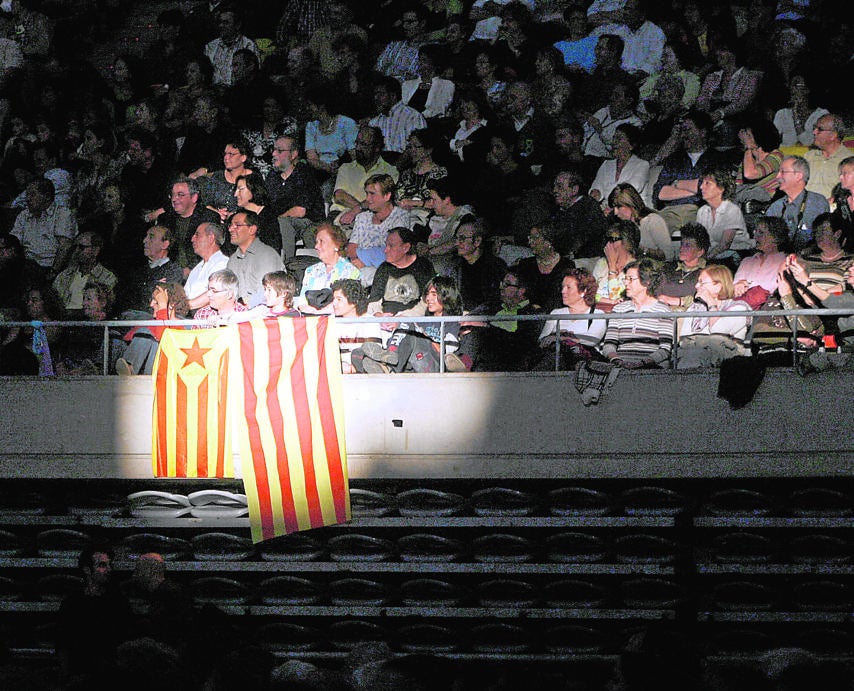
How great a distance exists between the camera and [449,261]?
31.9ft

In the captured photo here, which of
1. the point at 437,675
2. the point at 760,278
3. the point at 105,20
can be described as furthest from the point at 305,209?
the point at 437,675

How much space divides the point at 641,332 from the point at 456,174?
2482 millimetres

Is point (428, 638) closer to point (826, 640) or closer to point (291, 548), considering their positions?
point (291, 548)

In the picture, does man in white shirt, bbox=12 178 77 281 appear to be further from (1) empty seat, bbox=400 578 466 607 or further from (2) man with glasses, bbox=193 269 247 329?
(1) empty seat, bbox=400 578 466 607

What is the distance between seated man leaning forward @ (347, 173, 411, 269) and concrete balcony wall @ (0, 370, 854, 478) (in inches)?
60.6

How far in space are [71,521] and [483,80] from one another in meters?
5.21

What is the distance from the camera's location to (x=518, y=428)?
880 centimetres

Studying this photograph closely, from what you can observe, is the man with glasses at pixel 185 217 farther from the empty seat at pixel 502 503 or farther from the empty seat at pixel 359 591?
the empty seat at pixel 502 503

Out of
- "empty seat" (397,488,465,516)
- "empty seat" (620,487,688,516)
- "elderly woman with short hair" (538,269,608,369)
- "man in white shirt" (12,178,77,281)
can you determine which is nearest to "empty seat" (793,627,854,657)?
"empty seat" (620,487,688,516)

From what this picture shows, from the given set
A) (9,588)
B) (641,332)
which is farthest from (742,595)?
(9,588)

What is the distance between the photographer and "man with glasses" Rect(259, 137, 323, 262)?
1043 centimetres

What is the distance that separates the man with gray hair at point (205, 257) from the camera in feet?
33.0

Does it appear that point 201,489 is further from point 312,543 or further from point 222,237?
point 222,237

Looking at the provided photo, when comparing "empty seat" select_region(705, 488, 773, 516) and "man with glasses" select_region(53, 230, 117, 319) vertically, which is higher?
"man with glasses" select_region(53, 230, 117, 319)
